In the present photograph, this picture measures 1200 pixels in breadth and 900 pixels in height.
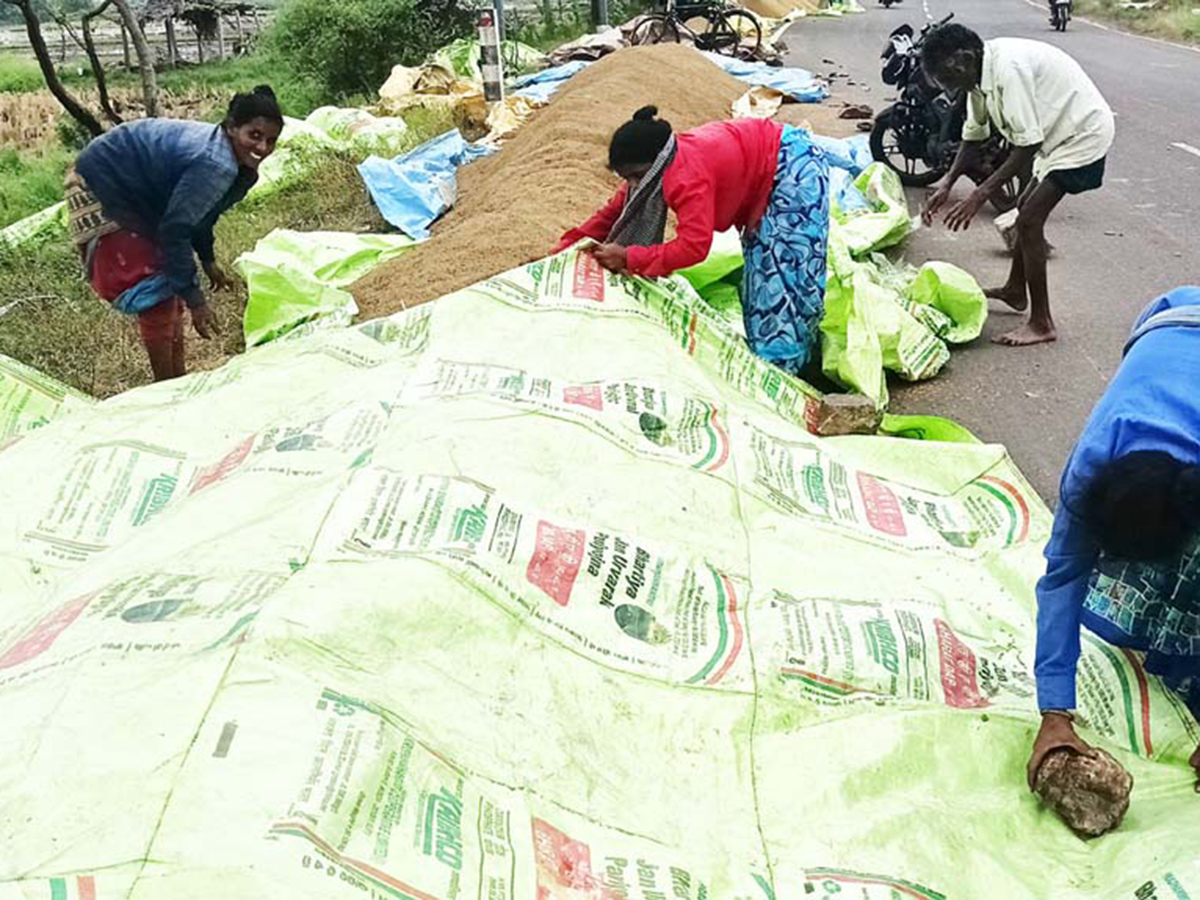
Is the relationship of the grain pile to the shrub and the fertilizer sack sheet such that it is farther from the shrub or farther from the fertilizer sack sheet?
the shrub

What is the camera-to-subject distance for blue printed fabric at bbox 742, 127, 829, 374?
12.0 feet

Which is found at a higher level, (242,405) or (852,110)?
(242,405)

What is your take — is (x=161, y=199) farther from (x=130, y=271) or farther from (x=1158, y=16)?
(x=1158, y=16)

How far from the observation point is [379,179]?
626cm

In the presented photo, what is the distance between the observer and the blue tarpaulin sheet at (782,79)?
402 inches

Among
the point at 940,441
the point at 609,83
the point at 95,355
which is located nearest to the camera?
the point at 940,441

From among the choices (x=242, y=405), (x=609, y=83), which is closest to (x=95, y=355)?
(x=242, y=405)

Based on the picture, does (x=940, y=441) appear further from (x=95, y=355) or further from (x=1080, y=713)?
(x=95, y=355)

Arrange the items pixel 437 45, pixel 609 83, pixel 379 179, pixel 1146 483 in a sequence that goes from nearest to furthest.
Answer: pixel 1146 483
pixel 379 179
pixel 609 83
pixel 437 45

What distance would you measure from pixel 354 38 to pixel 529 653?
525 inches

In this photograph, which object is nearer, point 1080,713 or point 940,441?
point 1080,713

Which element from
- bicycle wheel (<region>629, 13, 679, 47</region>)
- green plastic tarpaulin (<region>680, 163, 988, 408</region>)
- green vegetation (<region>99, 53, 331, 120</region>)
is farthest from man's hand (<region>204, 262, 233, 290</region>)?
bicycle wheel (<region>629, 13, 679, 47</region>)

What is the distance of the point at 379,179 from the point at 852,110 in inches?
181

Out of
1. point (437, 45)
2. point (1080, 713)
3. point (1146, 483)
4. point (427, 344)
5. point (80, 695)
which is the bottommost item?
point (437, 45)
